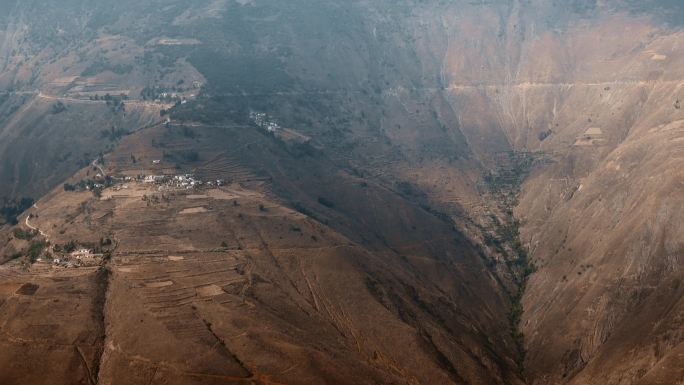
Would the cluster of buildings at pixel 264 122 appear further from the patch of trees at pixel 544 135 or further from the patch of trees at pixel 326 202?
the patch of trees at pixel 544 135

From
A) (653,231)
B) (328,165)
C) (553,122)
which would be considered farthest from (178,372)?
(553,122)

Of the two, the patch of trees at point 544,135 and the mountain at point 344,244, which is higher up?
the mountain at point 344,244

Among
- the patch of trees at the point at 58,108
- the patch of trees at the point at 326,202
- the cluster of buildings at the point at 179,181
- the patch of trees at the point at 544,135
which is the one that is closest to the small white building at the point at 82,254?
the cluster of buildings at the point at 179,181

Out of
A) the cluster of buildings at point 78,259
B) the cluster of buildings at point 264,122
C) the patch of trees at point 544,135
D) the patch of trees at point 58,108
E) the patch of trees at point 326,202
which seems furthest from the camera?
the patch of trees at point 58,108

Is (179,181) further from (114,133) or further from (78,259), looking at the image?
(114,133)

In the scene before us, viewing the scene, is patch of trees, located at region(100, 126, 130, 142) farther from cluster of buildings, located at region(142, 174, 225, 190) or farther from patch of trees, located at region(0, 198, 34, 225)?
cluster of buildings, located at region(142, 174, 225, 190)

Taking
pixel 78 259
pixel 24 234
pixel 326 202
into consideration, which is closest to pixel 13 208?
pixel 24 234

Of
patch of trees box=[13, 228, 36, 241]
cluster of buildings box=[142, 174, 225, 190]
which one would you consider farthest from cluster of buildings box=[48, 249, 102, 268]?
cluster of buildings box=[142, 174, 225, 190]
